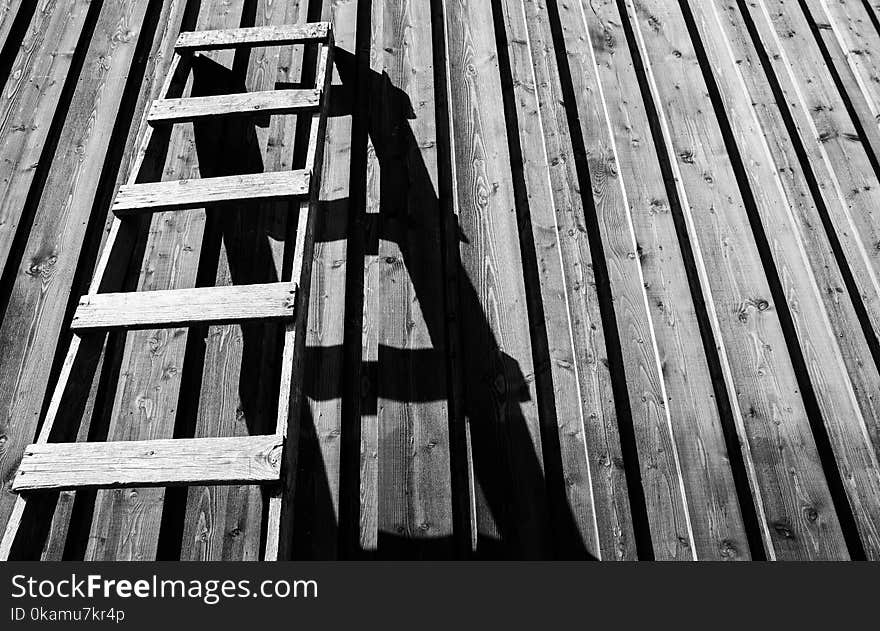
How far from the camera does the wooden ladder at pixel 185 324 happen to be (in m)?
1.83

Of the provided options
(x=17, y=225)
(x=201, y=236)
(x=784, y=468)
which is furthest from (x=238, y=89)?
(x=784, y=468)

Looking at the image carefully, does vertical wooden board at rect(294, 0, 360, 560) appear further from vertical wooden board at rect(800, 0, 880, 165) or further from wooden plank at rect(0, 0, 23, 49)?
vertical wooden board at rect(800, 0, 880, 165)

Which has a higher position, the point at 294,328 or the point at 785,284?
the point at 785,284

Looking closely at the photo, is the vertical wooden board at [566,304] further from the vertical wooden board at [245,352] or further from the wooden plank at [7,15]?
the wooden plank at [7,15]

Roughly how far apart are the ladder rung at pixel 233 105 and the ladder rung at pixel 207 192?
0.46 metres

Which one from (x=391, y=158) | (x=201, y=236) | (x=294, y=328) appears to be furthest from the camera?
(x=391, y=158)

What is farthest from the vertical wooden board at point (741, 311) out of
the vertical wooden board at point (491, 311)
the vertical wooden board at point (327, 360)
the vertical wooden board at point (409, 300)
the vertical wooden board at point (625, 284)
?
the vertical wooden board at point (327, 360)

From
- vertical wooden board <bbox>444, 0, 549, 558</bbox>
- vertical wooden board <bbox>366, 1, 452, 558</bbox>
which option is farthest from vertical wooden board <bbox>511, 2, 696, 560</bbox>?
vertical wooden board <bbox>366, 1, 452, 558</bbox>

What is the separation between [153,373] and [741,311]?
277 cm

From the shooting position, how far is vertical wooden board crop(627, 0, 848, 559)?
2.63 m

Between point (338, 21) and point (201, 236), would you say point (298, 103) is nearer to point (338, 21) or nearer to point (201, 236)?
point (201, 236)

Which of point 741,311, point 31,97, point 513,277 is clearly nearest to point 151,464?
point 513,277
